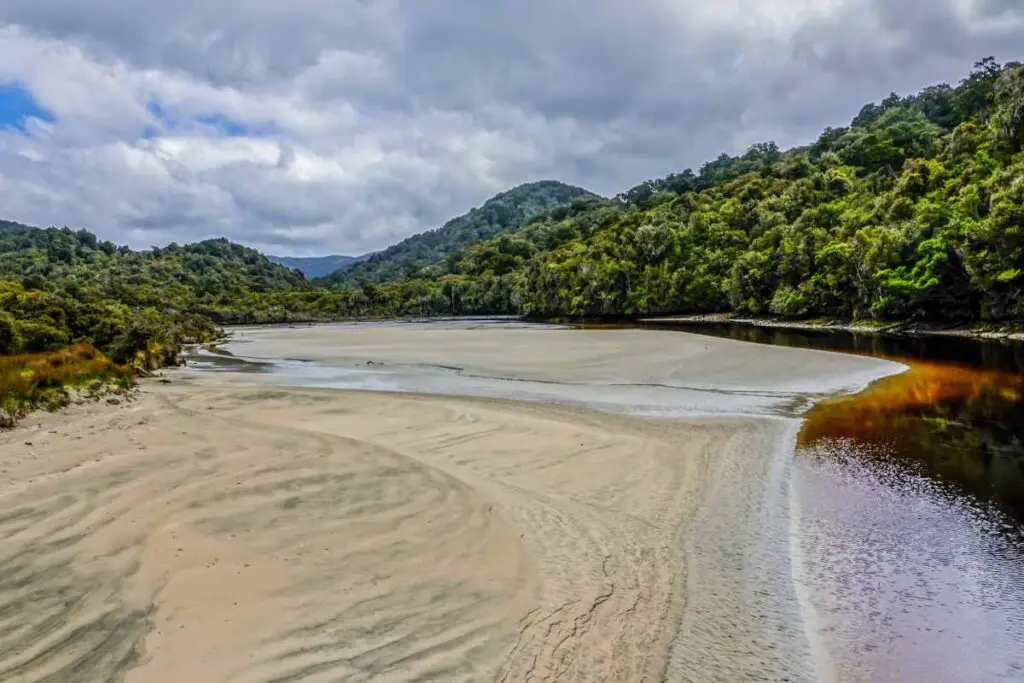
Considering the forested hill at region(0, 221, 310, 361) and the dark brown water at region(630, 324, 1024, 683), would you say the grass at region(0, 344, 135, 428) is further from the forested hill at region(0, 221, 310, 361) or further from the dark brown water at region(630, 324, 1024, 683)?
the dark brown water at region(630, 324, 1024, 683)

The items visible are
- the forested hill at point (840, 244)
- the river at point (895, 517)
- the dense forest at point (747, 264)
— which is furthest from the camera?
the forested hill at point (840, 244)

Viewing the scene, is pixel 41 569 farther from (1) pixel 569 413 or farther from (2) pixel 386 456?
(1) pixel 569 413

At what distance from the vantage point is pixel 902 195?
65.4 m

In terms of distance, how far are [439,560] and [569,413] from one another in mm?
11041

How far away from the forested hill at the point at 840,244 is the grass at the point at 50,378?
53324mm

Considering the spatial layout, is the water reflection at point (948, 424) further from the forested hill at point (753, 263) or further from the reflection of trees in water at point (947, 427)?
the forested hill at point (753, 263)

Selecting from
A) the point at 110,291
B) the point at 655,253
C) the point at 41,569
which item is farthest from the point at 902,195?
the point at 110,291

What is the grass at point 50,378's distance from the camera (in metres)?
11.9

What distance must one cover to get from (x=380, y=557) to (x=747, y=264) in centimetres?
8506

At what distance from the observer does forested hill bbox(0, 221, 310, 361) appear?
955 inches

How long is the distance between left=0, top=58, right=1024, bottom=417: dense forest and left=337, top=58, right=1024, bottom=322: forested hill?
0.73 feet

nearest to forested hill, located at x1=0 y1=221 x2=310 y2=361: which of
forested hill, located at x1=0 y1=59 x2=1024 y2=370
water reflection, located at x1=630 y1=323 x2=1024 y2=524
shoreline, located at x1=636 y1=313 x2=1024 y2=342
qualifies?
forested hill, located at x1=0 y1=59 x2=1024 y2=370

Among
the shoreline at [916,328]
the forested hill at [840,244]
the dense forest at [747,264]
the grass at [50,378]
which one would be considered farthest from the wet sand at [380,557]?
the forested hill at [840,244]

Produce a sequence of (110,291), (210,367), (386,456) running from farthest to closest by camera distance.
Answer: (110,291), (210,367), (386,456)
